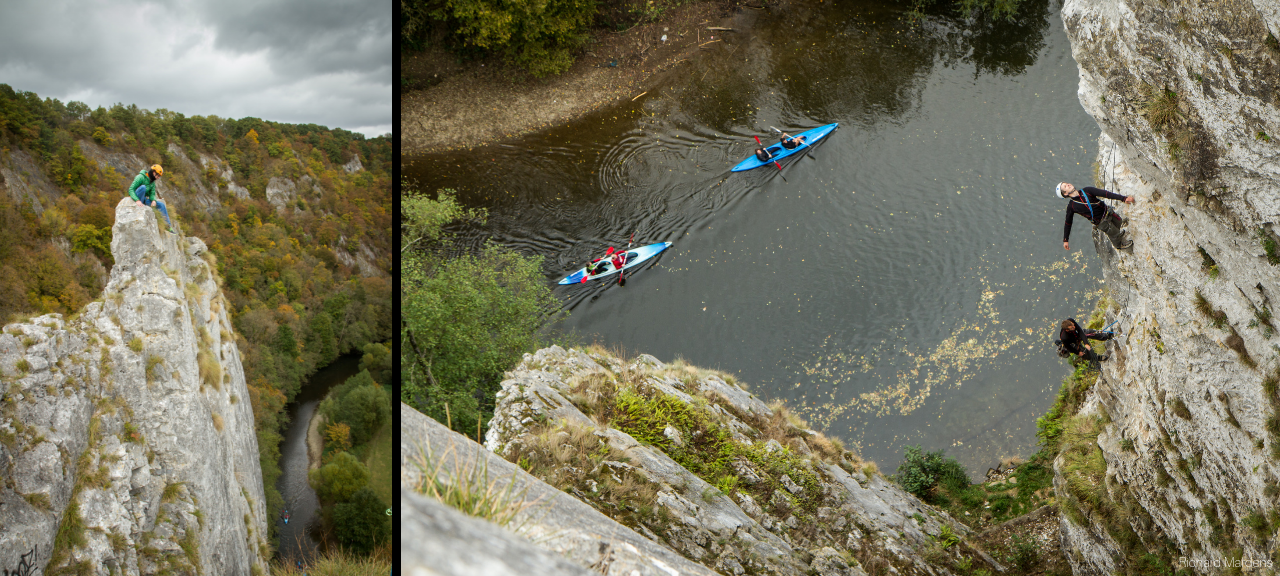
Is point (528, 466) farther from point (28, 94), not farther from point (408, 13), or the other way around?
point (408, 13)

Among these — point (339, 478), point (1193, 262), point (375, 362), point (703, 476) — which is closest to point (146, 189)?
point (375, 362)

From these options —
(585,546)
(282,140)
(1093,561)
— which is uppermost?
(282,140)

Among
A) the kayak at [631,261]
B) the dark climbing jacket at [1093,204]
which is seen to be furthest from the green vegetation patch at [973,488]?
the kayak at [631,261]

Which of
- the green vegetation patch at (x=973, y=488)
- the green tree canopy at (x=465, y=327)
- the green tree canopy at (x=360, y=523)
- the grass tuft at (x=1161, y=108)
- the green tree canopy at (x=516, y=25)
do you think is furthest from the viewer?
the green tree canopy at (x=516, y=25)

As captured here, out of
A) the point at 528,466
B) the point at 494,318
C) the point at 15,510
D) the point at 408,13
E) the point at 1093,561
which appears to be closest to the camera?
the point at 15,510

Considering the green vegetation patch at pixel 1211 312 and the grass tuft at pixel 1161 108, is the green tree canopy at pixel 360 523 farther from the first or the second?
the green vegetation patch at pixel 1211 312

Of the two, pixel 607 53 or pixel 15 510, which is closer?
pixel 15 510

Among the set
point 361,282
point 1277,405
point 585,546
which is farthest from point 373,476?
point 1277,405
